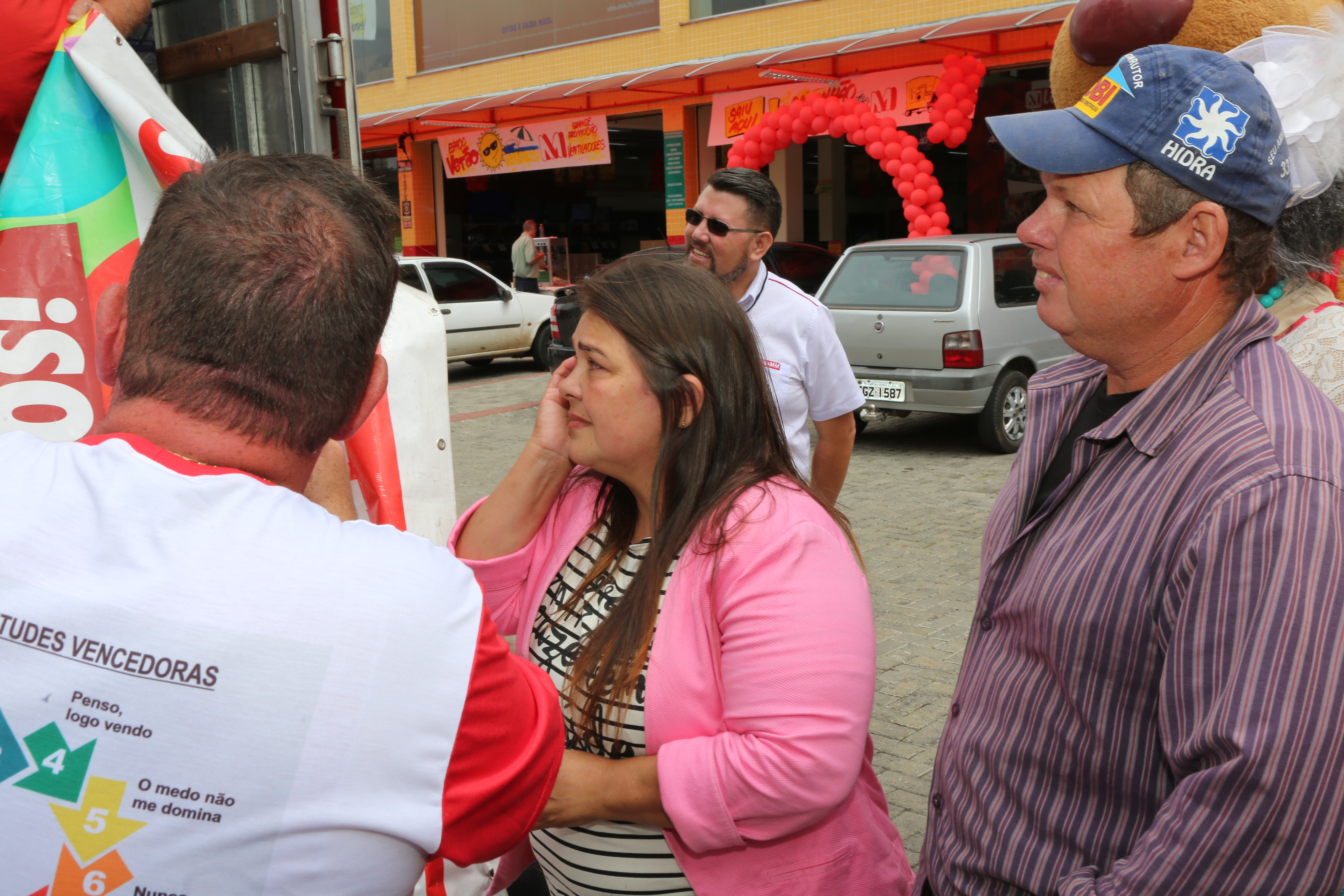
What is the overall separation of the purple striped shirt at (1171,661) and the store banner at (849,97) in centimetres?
1236

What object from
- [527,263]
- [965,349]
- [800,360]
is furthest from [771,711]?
[527,263]

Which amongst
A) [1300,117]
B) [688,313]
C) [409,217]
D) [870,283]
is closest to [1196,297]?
[1300,117]

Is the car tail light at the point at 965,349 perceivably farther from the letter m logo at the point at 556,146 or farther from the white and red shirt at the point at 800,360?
the letter m logo at the point at 556,146

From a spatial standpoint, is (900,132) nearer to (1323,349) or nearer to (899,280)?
(899,280)

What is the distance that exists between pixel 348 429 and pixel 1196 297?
112 cm

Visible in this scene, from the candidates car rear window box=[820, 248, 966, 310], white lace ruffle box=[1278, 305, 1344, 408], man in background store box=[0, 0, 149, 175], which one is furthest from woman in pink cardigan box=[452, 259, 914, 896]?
car rear window box=[820, 248, 966, 310]

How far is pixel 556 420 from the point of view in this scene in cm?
209

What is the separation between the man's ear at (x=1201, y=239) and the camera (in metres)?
1.40

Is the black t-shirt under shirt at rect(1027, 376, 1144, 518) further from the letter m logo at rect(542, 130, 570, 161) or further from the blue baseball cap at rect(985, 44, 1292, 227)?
the letter m logo at rect(542, 130, 570, 161)

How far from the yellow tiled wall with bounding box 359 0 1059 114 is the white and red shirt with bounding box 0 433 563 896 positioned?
13467 millimetres

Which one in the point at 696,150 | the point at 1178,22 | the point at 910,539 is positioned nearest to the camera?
the point at 1178,22

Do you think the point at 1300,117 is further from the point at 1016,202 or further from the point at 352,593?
the point at 1016,202

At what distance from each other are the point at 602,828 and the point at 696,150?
16.1m

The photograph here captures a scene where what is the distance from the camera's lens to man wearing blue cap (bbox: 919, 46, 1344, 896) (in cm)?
115
